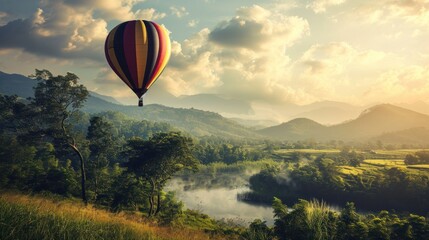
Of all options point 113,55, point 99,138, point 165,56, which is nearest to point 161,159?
point 99,138

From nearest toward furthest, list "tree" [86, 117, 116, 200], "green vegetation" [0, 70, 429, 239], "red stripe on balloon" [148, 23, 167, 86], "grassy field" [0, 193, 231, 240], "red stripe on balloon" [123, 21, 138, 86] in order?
"grassy field" [0, 193, 231, 240] < "green vegetation" [0, 70, 429, 239] < "red stripe on balloon" [123, 21, 138, 86] < "red stripe on balloon" [148, 23, 167, 86] < "tree" [86, 117, 116, 200]

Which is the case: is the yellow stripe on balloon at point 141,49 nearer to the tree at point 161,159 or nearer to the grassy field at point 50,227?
the tree at point 161,159

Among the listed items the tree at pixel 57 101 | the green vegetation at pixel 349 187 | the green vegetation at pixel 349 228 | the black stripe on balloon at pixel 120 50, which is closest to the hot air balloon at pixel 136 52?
the black stripe on balloon at pixel 120 50

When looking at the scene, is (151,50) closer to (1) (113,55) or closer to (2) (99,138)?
(1) (113,55)

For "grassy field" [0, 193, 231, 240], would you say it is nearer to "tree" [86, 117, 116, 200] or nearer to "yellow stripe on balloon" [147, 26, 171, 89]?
"yellow stripe on balloon" [147, 26, 171, 89]

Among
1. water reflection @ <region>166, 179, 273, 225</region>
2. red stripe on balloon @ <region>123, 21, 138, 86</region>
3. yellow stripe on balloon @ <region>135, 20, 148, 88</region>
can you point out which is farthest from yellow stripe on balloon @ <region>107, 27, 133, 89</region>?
water reflection @ <region>166, 179, 273, 225</region>

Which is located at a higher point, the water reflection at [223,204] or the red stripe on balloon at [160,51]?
the red stripe on balloon at [160,51]

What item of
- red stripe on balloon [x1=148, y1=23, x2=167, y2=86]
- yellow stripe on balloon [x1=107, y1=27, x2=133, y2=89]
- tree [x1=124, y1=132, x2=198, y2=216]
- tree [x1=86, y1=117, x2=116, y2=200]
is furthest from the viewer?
tree [x1=86, y1=117, x2=116, y2=200]
